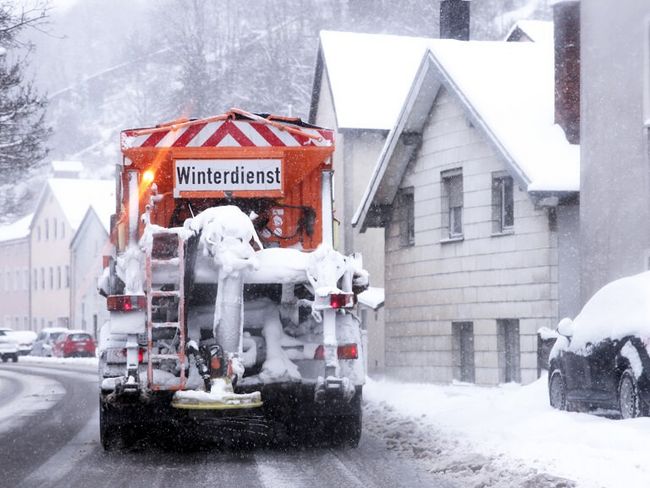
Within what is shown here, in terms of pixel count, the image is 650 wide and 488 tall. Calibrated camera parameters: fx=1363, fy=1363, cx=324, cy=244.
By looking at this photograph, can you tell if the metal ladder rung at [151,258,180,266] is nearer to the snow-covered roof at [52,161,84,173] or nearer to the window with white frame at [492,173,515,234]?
the window with white frame at [492,173,515,234]

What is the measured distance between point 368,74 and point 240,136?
2772 centimetres

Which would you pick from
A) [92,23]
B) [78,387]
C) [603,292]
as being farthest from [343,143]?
[92,23]

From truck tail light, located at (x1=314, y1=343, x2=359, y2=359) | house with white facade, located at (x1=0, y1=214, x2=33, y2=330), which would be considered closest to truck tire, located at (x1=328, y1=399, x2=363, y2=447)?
truck tail light, located at (x1=314, y1=343, x2=359, y2=359)

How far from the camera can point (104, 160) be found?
490ft

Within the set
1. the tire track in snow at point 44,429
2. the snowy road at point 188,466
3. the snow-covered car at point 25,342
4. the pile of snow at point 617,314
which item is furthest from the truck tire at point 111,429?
the snow-covered car at point 25,342

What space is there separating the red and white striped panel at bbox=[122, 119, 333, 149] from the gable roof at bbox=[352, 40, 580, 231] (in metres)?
7.35

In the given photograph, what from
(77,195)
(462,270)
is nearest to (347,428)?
(462,270)

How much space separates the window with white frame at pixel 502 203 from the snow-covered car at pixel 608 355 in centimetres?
740

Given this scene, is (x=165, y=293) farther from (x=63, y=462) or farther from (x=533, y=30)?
(x=533, y=30)

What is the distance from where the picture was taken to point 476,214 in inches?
945

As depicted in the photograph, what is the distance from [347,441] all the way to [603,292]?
142 inches

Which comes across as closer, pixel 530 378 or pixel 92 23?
pixel 530 378

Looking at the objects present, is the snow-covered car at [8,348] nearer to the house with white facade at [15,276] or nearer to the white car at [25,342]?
the white car at [25,342]

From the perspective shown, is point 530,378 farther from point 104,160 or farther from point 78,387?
point 104,160
